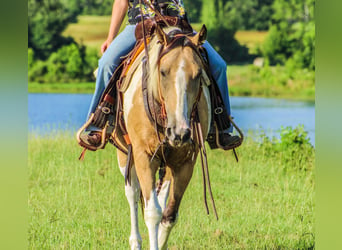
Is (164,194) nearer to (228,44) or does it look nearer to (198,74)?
(198,74)

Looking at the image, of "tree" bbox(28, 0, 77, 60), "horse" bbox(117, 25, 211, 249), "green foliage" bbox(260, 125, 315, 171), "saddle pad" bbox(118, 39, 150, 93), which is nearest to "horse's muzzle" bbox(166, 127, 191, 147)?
"horse" bbox(117, 25, 211, 249)

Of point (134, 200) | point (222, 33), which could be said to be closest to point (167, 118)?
point (134, 200)

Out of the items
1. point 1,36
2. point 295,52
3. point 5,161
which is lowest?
point 295,52

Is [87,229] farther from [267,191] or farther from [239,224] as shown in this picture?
[267,191]

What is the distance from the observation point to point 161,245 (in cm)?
610

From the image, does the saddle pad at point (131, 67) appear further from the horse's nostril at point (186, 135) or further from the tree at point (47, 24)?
the tree at point (47, 24)

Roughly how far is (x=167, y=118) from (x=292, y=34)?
34.3m

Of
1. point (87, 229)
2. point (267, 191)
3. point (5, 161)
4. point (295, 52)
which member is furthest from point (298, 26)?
point (5, 161)

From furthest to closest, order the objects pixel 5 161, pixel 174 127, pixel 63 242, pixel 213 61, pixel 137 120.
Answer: pixel 63 242, pixel 213 61, pixel 137 120, pixel 174 127, pixel 5 161

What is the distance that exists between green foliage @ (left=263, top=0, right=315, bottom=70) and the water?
7530mm

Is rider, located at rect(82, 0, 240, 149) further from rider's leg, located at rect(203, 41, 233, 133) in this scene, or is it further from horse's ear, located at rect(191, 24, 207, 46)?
horse's ear, located at rect(191, 24, 207, 46)

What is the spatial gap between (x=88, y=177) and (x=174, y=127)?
17.8 ft

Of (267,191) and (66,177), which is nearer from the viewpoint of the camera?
(267,191)

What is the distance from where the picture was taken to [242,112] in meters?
23.1
